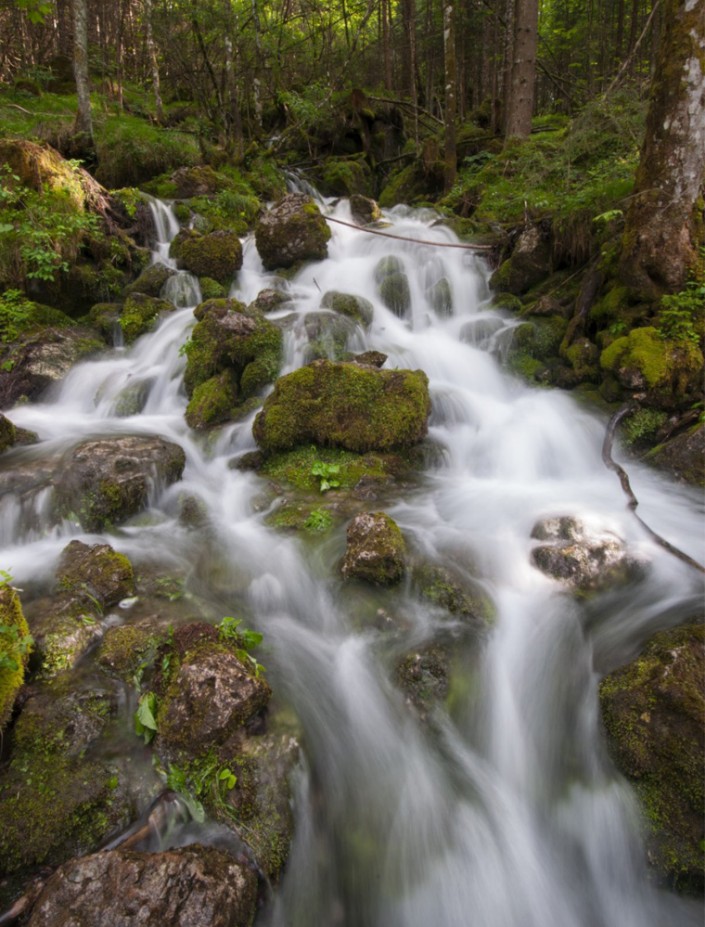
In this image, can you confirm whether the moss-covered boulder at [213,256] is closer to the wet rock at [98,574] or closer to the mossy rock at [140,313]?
the mossy rock at [140,313]

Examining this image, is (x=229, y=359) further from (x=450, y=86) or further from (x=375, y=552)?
(x=450, y=86)

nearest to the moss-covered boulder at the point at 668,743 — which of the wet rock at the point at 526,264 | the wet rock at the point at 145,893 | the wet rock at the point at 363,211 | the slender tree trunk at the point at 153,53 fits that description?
the wet rock at the point at 145,893

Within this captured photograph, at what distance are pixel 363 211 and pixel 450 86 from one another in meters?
3.37

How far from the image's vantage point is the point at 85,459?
17.4ft

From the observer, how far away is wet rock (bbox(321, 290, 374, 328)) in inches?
339

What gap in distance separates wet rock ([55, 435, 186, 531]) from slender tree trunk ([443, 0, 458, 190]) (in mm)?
11807

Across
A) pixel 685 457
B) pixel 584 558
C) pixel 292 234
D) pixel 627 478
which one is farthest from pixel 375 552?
pixel 292 234

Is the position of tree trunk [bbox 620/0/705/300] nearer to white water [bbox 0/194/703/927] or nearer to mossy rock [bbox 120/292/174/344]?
white water [bbox 0/194/703/927]

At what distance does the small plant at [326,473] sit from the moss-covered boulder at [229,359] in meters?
1.89

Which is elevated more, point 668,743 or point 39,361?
point 39,361

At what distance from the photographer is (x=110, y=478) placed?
16.9 ft

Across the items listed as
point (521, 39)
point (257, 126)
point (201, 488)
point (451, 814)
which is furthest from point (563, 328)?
point (257, 126)

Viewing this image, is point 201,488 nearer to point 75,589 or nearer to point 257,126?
point 75,589

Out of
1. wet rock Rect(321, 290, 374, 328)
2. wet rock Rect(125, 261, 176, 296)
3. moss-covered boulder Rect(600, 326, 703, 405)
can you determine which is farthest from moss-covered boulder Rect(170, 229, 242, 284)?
moss-covered boulder Rect(600, 326, 703, 405)
